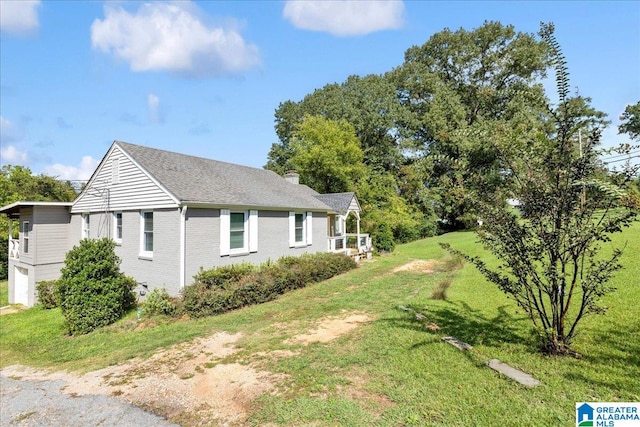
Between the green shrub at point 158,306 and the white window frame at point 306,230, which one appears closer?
the green shrub at point 158,306

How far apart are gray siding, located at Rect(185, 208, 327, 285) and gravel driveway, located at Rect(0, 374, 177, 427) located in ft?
19.9

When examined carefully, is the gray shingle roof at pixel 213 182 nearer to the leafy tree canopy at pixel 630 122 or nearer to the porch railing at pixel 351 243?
the porch railing at pixel 351 243

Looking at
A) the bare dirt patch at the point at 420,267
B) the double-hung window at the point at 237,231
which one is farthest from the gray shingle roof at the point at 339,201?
the double-hung window at the point at 237,231

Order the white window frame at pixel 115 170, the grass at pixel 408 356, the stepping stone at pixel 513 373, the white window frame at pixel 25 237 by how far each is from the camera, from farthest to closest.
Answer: the white window frame at pixel 25 237 < the white window frame at pixel 115 170 < the stepping stone at pixel 513 373 < the grass at pixel 408 356

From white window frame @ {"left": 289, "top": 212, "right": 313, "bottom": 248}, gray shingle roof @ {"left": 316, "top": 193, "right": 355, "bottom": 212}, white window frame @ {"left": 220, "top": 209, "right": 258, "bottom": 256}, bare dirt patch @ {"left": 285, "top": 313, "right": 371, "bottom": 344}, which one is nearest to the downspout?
white window frame @ {"left": 220, "top": 209, "right": 258, "bottom": 256}

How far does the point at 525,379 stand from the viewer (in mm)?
4559

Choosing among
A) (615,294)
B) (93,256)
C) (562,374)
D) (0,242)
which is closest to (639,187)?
(562,374)

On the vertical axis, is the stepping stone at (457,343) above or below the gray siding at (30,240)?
below

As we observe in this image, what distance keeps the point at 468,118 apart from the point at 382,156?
11043 mm

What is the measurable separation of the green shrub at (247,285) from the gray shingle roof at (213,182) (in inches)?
113

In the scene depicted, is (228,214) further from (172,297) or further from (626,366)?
(626,366)

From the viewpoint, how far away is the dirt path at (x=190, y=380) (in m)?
4.80

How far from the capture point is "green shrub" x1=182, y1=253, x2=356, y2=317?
10555mm

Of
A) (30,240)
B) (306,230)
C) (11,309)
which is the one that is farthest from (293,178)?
(11,309)
